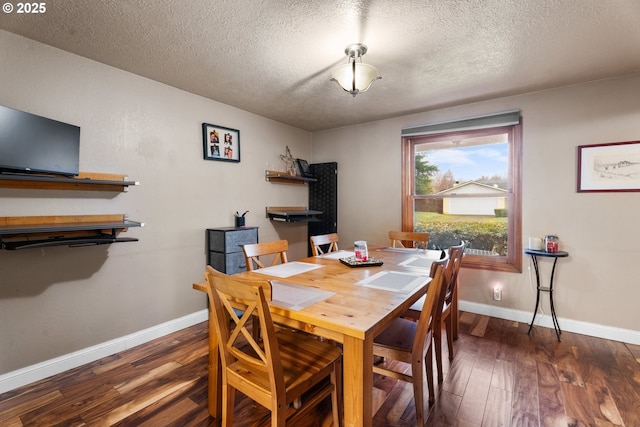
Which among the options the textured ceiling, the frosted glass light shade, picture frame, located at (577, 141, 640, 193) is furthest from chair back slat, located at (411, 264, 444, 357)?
picture frame, located at (577, 141, 640, 193)

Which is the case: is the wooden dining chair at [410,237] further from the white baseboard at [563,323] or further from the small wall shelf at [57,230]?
the small wall shelf at [57,230]

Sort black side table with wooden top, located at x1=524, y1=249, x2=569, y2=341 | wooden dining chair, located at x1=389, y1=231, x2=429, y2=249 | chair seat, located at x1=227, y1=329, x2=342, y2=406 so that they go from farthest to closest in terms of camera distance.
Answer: wooden dining chair, located at x1=389, y1=231, x2=429, y2=249 → black side table with wooden top, located at x1=524, y1=249, x2=569, y2=341 → chair seat, located at x1=227, y1=329, x2=342, y2=406

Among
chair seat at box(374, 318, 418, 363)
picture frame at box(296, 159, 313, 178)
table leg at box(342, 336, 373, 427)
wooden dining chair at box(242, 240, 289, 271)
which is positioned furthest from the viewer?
picture frame at box(296, 159, 313, 178)

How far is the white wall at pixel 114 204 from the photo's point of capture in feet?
6.66

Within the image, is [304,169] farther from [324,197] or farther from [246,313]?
[246,313]

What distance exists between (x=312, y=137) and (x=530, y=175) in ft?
9.56

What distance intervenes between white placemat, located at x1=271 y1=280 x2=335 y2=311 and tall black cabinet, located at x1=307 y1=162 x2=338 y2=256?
273cm

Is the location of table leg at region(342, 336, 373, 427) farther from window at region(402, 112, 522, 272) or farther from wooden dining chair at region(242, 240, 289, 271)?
window at region(402, 112, 522, 272)

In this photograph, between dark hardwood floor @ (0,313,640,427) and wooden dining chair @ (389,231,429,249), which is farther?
wooden dining chair @ (389,231,429,249)

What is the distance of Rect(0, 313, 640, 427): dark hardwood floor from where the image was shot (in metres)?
1.70

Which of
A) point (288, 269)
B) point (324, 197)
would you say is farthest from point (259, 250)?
point (324, 197)

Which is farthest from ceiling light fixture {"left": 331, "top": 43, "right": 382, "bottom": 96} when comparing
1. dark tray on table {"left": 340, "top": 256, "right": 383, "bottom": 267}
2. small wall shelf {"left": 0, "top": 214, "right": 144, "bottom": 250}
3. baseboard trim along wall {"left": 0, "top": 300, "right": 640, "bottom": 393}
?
baseboard trim along wall {"left": 0, "top": 300, "right": 640, "bottom": 393}

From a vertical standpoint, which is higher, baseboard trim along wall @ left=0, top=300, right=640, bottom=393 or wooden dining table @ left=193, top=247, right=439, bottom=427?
wooden dining table @ left=193, top=247, right=439, bottom=427

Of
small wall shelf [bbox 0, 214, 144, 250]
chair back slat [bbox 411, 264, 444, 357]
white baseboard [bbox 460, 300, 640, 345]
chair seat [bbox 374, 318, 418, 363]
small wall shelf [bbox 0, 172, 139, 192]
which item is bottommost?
white baseboard [bbox 460, 300, 640, 345]
